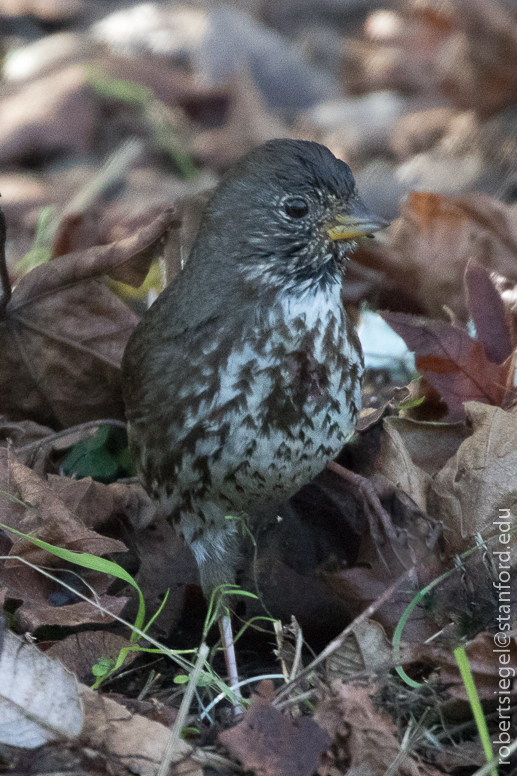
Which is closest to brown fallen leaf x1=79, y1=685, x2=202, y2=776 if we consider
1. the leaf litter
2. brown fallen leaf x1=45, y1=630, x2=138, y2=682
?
the leaf litter

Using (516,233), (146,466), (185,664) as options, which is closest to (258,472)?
(146,466)

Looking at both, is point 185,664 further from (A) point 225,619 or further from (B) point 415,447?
(B) point 415,447

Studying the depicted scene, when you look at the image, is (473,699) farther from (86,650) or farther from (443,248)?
(443,248)

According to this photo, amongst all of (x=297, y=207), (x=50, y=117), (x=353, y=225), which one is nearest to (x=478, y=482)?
(x=353, y=225)

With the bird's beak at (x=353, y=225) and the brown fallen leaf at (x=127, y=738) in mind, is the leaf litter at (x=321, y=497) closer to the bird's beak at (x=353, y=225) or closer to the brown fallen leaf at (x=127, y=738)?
the brown fallen leaf at (x=127, y=738)

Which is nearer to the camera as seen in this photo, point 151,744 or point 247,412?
point 151,744

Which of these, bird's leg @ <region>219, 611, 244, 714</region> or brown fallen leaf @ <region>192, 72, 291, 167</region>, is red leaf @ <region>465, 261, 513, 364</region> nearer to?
bird's leg @ <region>219, 611, 244, 714</region>
